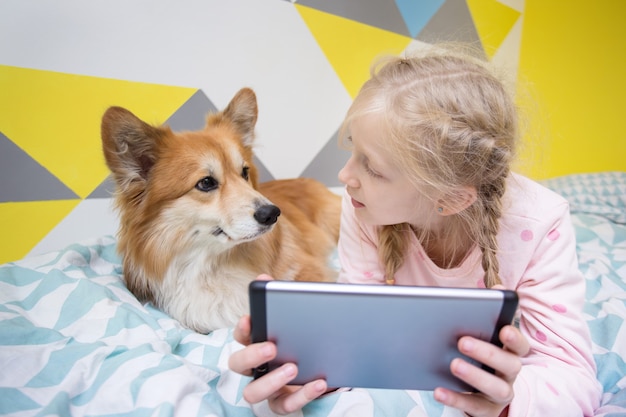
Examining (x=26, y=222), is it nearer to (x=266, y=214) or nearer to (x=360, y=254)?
(x=266, y=214)

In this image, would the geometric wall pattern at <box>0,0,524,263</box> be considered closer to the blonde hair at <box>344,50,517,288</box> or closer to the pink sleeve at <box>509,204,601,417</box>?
the blonde hair at <box>344,50,517,288</box>

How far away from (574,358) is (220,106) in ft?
5.32

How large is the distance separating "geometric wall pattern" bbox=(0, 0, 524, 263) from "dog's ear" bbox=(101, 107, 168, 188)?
16.8 inches

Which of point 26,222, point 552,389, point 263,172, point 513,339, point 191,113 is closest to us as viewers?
point 513,339

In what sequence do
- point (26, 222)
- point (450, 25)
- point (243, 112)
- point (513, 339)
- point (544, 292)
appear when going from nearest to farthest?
point (513, 339) < point (544, 292) < point (243, 112) < point (26, 222) < point (450, 25)

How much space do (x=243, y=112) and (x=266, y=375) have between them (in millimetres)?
1063

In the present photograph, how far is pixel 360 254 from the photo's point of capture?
45.9 inches

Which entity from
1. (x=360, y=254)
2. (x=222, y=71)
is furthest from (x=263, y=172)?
(x=360, y=254)

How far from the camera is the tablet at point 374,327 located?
2.02ft

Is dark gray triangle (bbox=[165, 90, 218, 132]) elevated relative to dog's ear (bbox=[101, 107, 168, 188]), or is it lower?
elevated

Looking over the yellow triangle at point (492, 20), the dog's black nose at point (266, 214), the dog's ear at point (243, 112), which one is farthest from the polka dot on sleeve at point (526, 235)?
the yellow triangle at point (492, 20)

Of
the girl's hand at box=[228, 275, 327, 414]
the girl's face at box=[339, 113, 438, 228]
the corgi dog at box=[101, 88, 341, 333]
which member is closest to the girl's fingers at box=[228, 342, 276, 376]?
the girl's hand at box=[228, 275, 327, 414]

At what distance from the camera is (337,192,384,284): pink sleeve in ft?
3.78

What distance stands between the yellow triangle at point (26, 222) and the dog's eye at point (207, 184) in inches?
28.8
